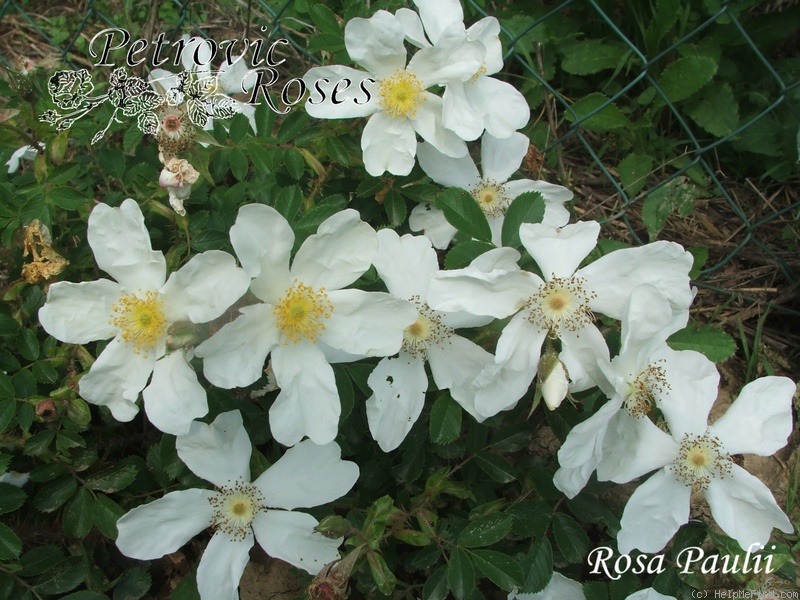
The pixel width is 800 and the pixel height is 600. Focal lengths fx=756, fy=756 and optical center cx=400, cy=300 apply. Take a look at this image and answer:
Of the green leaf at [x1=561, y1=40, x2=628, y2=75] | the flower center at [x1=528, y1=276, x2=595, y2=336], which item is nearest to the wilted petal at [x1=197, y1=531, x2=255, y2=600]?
the flower center at [x1=528, y1=276, x2=595, y2=336]

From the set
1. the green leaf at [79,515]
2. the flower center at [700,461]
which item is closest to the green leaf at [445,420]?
the flower center at [700,461]

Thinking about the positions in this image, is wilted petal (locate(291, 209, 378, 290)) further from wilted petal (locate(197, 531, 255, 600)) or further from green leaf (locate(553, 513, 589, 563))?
green leaf (locate(553, 513, 589, 563))

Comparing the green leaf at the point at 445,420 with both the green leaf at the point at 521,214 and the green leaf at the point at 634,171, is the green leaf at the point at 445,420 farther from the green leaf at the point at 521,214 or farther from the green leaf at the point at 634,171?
the green leaf at the point at 634,171

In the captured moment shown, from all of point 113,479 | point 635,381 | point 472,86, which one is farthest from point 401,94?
point 113,479

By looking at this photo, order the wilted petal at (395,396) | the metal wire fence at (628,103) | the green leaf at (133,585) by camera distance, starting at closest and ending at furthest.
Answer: the wilted petal at (395,396), the green leaf at (133,585), the metal wire fence at (628,103)

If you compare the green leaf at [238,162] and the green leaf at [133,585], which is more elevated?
the green leaf at [238,162]

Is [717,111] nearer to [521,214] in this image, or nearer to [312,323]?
[521,214]

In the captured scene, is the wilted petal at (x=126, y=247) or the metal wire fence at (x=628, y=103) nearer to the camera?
the wilted petal at (x=126, y=247)
